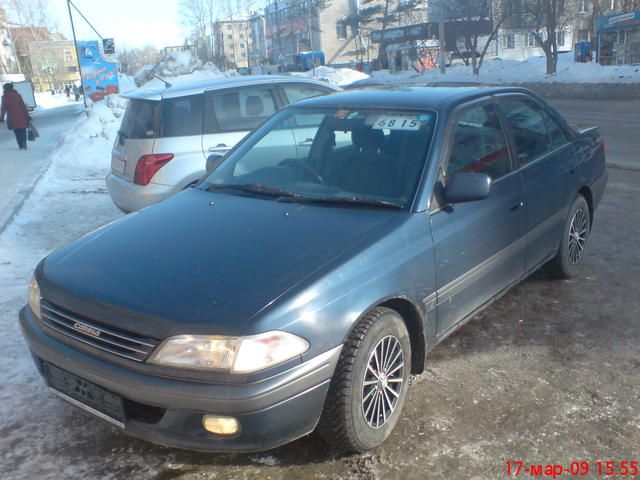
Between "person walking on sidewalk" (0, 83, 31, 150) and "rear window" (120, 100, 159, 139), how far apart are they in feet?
32.9

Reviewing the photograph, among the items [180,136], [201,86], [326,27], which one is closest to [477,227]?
[180,136]

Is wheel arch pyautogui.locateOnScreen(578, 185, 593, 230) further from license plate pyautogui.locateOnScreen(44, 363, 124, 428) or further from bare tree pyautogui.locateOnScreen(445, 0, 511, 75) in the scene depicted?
bare tree pyautogui.locateOnScreen(445, 0, 511, 75)

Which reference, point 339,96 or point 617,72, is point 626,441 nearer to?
point 339,96

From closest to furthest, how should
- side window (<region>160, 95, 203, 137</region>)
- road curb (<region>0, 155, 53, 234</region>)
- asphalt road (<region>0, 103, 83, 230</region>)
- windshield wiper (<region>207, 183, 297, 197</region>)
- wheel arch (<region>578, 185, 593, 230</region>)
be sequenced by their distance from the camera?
windshield wiper (<region>207, 183, 297, 197</region>) < wheel arch (<region>578, 185, 593, 230</region>) < side window (<region>160, 95, 203, 137</region>) < road curb (<region>0, 155, 53, 234</region>) < asphalt road (<region>0, 103, 83, 230</region>)

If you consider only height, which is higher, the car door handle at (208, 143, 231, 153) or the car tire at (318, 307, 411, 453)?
the car door handle at (208, 143, 231, 153)

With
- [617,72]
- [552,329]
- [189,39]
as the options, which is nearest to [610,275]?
[552,329]

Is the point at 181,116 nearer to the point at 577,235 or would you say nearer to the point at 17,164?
the point at 577,235

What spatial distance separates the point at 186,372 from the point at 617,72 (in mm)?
32312

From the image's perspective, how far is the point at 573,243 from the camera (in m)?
4.96

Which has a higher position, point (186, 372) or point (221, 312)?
point (221, 312)

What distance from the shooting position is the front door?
3.32 m

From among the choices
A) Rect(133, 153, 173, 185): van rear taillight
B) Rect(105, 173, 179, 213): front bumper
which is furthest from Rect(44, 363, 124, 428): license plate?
Rect(133, 153, 173, 185): van rear taillight

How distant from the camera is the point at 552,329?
13.7ft

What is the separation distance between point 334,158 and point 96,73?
2294 centimetres
